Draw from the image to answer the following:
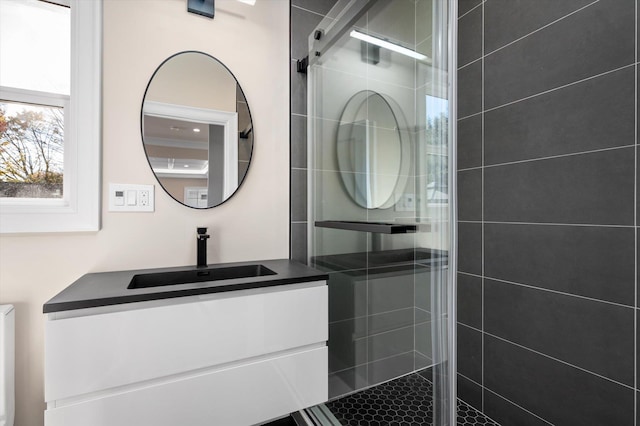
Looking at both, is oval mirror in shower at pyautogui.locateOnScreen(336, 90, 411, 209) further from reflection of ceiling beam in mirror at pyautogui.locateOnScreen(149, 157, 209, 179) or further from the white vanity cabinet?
reflection of ceiling beam in mirror at pyautogui.locateOnScreen(149, 157, 209, 179)

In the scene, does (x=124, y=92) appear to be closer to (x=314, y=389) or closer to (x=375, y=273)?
(x=375, y=273)

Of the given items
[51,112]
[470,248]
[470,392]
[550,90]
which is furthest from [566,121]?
[51,112]

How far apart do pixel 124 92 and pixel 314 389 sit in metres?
1.55

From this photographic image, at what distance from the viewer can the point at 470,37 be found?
5.86 ft

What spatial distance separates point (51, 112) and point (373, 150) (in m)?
1.36

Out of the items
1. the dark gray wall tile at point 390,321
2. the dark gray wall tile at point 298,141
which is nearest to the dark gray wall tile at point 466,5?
the dark gray wall tile at point 298,141

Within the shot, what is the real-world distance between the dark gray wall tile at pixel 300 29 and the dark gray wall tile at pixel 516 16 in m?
0.96

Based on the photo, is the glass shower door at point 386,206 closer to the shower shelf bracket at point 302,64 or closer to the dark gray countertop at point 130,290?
the shower shelf bracket at point 302,64

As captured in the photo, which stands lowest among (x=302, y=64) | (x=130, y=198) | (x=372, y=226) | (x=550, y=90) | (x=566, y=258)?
(x=566, y=258)

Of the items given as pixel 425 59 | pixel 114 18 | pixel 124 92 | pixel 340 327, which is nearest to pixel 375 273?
pixel 340 327

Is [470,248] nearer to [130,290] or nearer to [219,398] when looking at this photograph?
[219,398]

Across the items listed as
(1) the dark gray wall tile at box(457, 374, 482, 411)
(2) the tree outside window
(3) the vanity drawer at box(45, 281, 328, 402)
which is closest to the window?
(2) the tree outside window

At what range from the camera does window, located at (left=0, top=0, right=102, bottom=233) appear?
125 centimetres

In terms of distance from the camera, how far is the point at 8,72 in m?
1.25
